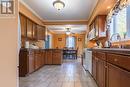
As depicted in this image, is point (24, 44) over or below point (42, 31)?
below

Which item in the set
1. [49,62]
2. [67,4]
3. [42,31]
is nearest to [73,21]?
[42,31]

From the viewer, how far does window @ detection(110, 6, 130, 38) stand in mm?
4041

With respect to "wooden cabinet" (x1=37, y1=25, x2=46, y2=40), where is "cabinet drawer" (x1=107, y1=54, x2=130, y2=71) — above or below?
below

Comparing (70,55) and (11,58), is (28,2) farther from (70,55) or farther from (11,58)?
(70,55)

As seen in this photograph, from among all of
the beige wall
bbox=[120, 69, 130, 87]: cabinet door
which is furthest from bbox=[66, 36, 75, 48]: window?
bbox=[120, 69, 130, 87]: cabinet door

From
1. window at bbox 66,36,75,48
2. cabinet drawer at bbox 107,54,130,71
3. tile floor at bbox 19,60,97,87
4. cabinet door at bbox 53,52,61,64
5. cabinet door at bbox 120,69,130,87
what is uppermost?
window at bbox 66,36,75,48

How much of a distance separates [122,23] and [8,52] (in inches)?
121

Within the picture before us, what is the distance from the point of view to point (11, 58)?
2525 mm

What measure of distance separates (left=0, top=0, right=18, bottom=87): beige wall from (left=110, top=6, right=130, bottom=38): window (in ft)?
8.62

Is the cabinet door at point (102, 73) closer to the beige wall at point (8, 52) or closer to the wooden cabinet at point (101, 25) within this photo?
the beige wall at point (8, 52)

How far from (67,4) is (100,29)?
58.7 inches

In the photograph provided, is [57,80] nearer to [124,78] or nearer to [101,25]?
[101,25]

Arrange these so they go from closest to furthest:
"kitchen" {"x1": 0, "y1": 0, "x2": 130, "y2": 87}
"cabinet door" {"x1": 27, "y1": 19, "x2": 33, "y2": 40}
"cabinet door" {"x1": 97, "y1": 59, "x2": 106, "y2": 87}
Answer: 1. "kitchen" {"x1": 0, "y1": 0, "x2": 130, "y2": 87}
2. "cabinet door" {"x1": 97, "y1": 59, "x2": 106, "y2": 87}
3. "cabinet door" {"x1": 27, "y1": 19, "x2": 33, "y2": 40}

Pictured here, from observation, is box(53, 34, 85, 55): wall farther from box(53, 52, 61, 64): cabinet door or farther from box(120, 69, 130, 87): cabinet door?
box(120, 69, 130, 87): cabinet door
